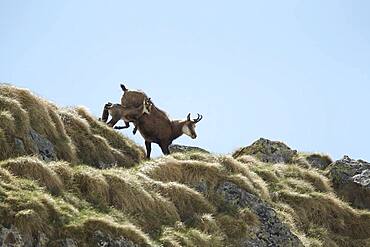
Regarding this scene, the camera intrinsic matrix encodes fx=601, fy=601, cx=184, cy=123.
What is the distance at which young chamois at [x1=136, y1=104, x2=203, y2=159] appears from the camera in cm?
2506

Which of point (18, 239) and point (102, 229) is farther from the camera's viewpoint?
point (102, 229)

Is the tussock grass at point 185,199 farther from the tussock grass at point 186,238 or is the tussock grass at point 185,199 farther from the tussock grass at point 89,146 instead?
the tussock grass at point 89,146

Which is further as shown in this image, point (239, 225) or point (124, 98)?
A: point (124, 98)

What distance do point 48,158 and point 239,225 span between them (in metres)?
5.82

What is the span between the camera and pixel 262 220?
18.1m

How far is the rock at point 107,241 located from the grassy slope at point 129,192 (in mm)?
141

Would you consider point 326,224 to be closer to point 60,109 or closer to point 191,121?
point 191,121

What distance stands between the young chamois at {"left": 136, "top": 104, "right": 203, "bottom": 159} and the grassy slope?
5.32 ft

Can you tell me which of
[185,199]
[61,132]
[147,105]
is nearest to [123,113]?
[147,105]

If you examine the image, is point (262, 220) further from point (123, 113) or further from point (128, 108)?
point (128, 108)

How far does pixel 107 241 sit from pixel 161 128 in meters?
13.0

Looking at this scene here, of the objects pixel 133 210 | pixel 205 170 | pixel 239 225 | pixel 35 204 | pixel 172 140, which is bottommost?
pixel 35 204

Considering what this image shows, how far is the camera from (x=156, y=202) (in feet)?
54.2

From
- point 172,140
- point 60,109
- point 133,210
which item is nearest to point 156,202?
point 133,210
